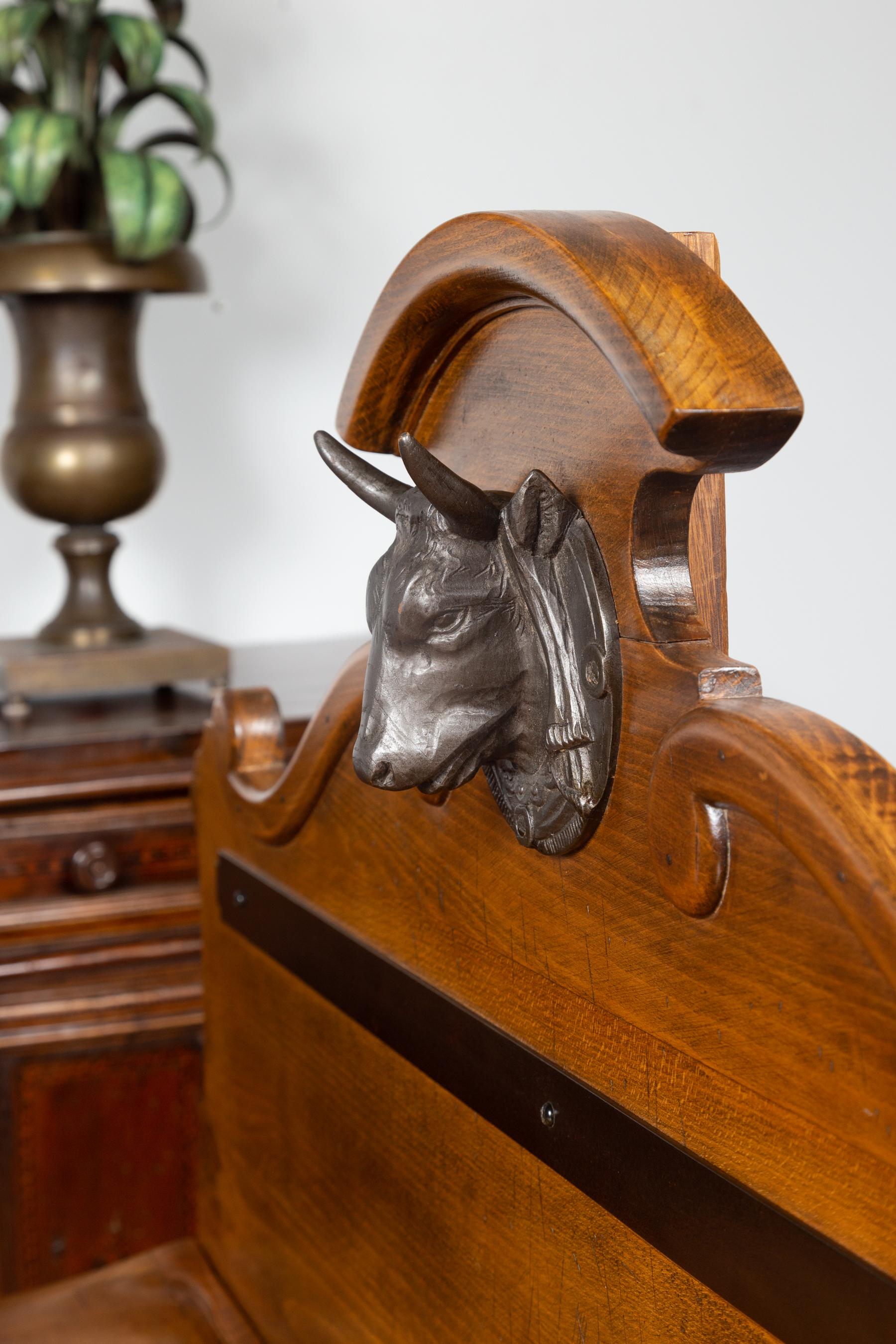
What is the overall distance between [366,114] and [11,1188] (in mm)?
1247

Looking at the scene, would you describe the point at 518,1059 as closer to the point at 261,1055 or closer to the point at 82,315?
the point at 261,1055

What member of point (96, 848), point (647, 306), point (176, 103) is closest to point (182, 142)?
point (176, 103)

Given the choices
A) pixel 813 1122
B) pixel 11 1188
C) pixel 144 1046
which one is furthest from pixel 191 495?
pixel 813 1122

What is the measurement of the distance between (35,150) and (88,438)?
264 millimetres

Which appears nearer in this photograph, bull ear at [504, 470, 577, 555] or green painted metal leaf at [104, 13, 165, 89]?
bull ear at [504, 470, 577, 555]

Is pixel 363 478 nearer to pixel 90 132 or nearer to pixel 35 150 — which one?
pixel 35 150

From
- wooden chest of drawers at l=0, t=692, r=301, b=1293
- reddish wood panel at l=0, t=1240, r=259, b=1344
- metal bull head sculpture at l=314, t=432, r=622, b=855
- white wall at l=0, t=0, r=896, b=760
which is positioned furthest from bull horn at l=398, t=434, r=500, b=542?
white wall at l=0, t=0, r=896, b=760

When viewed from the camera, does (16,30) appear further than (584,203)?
No

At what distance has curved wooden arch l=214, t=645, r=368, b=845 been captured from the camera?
2.19 ft

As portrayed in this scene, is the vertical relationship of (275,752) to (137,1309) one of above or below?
above

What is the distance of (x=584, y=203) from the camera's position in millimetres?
1660

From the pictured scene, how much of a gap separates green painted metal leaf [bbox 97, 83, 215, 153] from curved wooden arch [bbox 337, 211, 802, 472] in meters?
0.88

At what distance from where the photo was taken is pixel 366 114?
168 cm

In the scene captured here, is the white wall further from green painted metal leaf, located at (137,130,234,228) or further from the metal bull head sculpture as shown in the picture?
the metal bull head sculpture
